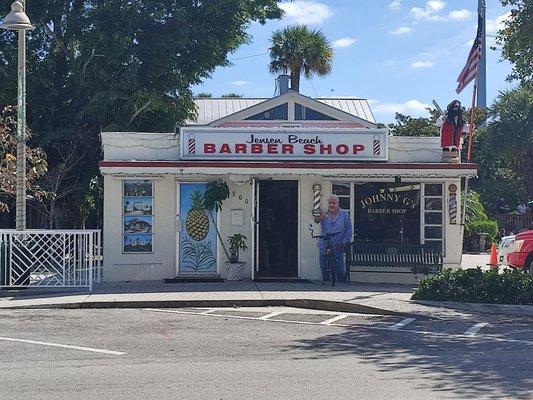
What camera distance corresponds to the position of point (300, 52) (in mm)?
36875

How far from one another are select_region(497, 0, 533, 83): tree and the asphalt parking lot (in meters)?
5.92

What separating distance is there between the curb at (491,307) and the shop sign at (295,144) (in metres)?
4.60

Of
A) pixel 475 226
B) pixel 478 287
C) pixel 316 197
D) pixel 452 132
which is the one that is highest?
pixel 452 132

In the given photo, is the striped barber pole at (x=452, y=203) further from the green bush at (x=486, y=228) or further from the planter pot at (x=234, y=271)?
the green bush at (x=486, y=228)

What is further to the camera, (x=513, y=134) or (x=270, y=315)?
(x=513, y=134)

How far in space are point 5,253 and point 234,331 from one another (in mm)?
6057

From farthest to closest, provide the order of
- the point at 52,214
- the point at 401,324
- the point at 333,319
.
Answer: the point at 52,214 → the point at 333,319 → the point at 401,324

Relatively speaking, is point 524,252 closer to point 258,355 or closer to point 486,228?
point 258,355

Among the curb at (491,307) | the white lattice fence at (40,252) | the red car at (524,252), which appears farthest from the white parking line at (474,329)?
the white lattice fence at (40,252)

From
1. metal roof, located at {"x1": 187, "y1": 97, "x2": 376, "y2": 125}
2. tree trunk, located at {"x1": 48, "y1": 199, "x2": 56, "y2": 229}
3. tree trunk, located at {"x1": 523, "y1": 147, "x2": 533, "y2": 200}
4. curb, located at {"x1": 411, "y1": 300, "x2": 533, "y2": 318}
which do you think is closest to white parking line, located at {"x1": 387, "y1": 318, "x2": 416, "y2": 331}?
curb, located at {"x1": 411, "y1": 300, "x2": 533, "y2": 318}

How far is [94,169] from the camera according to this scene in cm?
2283

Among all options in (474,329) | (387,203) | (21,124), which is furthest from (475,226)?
(21,124)

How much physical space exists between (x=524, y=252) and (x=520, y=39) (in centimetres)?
485

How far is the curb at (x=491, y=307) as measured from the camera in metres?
→ 12.6
